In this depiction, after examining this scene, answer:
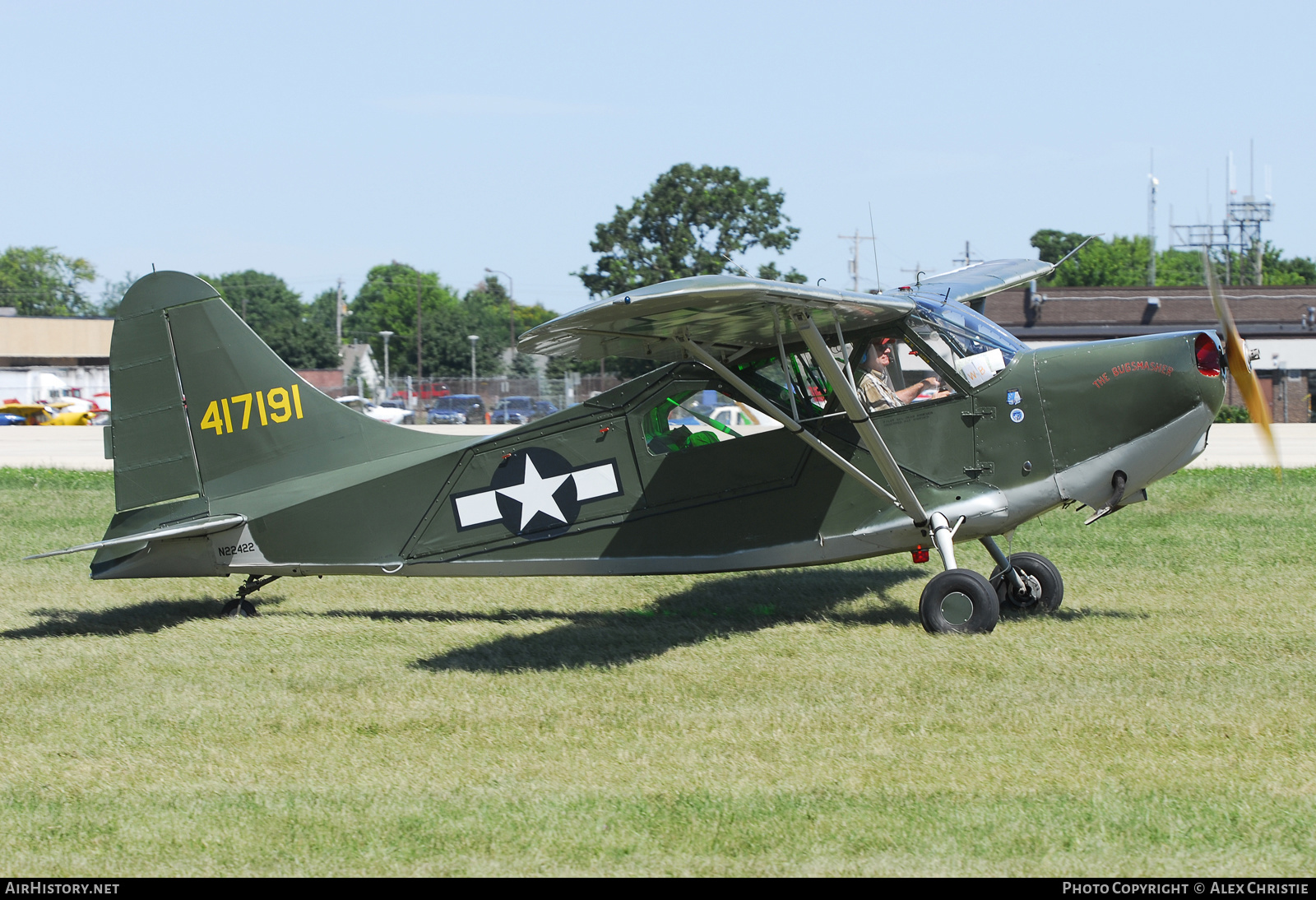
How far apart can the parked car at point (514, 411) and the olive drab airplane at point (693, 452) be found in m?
45.5

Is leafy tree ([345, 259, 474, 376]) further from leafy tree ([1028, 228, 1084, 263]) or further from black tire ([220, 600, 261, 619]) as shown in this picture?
black tire ([220, 600, 261, 619])

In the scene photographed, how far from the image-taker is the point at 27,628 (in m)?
9.73

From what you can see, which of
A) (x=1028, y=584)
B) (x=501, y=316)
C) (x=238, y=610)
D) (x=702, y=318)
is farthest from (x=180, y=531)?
(x=501, y=316)

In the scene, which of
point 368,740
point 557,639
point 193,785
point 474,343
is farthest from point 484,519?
point 474,343

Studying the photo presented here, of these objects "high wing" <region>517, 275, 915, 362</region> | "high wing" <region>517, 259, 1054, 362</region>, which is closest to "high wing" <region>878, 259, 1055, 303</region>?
"high wing" <region>517, 259, 1054, 362</region>

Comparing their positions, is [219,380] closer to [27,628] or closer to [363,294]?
[27,628]

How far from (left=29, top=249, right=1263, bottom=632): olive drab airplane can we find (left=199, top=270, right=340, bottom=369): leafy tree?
9020cm

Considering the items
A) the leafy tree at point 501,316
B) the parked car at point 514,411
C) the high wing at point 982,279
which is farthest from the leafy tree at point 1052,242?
the high wing at point 982,279

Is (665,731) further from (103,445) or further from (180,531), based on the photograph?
(103,445)

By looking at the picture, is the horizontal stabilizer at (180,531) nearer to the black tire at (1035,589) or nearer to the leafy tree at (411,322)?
the black tire at (1035,589)

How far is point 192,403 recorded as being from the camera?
9.71m

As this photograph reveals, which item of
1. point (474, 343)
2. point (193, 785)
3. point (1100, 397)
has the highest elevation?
point (474, 343)

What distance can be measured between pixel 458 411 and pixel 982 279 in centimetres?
4821
